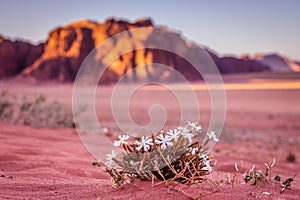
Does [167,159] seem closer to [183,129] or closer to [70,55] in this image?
[183,129]

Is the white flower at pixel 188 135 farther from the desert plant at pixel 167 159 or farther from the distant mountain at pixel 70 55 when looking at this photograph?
the distant mountain at pixel 70 55

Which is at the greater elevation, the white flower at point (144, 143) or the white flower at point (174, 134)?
the white flower at point (174, 134)

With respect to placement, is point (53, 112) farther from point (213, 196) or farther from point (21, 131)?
point (213, 196)

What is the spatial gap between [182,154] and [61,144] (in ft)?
19.2

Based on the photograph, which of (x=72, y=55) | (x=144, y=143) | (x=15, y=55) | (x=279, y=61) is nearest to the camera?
(x=144, y=143)

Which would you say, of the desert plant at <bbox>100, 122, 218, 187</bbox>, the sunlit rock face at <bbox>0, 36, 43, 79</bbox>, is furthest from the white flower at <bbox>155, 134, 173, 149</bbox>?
the sunlit rock face at <bbox>0, 36, 43, 79</bbox>

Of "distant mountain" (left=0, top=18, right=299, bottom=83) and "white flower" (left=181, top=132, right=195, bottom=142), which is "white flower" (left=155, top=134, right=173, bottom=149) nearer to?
"white flower" (left=181, top=132, right=195, bottom=142)

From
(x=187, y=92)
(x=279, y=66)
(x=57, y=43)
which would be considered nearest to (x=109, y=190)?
(x=187, y=92)

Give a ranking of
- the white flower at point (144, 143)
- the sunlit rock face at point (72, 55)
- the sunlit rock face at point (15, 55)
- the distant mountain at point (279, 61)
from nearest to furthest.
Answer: the white flower at point (144, 143) → the sunlit rock face at point (72, 55) → the sunlit rock face at point (15, 55) → the distant mountain at point (279, 61)

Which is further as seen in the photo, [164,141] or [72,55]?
[72,55]

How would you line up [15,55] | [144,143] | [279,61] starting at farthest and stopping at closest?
[279,61]
[15,55]
[144,143]

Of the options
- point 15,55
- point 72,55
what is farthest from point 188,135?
point 15,55

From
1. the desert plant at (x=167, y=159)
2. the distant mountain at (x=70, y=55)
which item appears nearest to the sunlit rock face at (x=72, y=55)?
the distant mountain at (x=70, y=55)

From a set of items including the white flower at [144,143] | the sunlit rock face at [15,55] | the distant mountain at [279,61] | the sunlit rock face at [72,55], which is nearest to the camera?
the white flower at [144,143]
